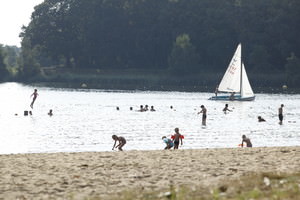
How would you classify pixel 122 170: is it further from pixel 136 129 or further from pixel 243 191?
pixel 136 129

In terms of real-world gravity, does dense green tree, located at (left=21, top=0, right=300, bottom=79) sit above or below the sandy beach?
above

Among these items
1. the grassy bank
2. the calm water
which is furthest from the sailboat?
the grassy bank

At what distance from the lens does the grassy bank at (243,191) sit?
555 inches

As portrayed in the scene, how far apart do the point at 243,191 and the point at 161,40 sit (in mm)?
132733

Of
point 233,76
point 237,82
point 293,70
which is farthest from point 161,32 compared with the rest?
point 233,76

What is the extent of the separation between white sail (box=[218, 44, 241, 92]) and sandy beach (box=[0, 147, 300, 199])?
6711cm

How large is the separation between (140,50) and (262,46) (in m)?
28.3

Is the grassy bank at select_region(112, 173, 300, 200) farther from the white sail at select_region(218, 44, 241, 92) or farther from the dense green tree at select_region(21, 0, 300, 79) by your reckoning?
the dense green tree at select_region(21, 0, 300, 79)

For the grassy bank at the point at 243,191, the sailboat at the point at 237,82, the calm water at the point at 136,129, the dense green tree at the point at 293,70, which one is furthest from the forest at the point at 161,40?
the grassy bank at the point at 243,191

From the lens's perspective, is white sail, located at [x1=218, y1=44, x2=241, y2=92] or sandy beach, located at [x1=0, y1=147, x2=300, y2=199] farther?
white sail, located at [x1=218, y1=44, x2=241, y2=92]

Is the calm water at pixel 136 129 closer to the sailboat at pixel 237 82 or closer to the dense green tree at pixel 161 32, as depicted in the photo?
the sailboat at pixel 237 82

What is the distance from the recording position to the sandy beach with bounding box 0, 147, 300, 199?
54.6 feet

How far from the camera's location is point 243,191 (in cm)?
1491

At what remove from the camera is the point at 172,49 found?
5689 inches
